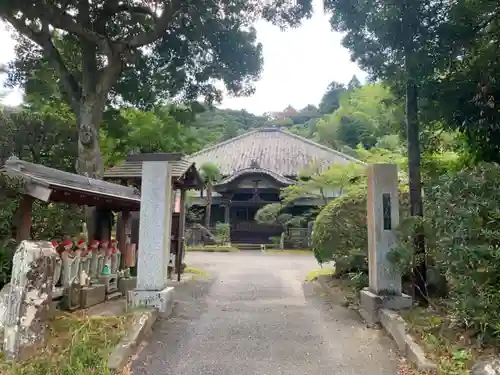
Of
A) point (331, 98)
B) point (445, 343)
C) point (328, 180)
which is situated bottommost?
point (445, 343)

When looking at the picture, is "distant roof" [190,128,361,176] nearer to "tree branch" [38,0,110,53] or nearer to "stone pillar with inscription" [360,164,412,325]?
"tree branch" [38,0,110,53]

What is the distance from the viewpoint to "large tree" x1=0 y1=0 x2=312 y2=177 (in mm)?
10039

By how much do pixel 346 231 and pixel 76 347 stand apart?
6281 millimetres

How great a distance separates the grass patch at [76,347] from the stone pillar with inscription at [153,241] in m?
0.79

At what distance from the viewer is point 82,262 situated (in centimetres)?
→ 742

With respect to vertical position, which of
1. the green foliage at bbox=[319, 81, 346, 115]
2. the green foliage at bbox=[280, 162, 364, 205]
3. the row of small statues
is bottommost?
the row of small statues

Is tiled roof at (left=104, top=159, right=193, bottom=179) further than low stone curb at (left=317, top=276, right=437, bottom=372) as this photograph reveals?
Yes

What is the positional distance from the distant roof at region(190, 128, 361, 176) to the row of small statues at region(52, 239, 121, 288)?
64.7 ft

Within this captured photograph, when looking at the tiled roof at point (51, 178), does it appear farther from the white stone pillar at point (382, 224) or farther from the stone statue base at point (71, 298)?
the white stone pillar at point (382, 224)

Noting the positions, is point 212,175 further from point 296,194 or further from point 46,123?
point 46,123

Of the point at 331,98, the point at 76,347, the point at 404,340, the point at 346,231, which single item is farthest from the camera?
the point at 331,98

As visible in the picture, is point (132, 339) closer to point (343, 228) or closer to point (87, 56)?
point (343, 228)

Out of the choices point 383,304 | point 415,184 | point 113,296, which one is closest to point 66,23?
point 113,296

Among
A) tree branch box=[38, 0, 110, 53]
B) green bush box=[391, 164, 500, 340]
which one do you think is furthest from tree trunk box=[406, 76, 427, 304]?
tree branch box=[38, 0, 110, 53]
